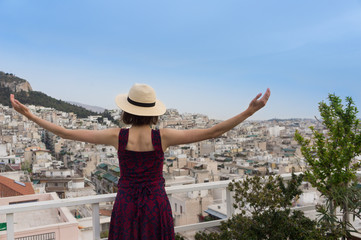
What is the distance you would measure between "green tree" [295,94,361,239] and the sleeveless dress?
3.82 feet

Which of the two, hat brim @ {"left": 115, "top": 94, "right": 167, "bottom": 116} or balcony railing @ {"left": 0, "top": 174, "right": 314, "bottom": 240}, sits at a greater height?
hat brim @ {"left": 115, "top": 94, "right": 167, "bottom": 116}

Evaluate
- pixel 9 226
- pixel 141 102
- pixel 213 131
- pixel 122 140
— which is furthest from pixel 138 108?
pixel 9 226

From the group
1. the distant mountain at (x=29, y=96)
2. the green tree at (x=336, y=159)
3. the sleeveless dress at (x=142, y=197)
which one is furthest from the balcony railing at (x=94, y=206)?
the distant mountain at (x=29, y=96)

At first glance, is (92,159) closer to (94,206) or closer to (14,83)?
(14,83)

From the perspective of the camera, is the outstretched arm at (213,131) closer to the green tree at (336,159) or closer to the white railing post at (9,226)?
the white railing post at (9,226)

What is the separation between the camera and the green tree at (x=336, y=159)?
205 centimetres

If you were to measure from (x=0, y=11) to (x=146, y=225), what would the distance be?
267ft

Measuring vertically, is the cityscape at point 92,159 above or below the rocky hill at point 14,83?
below

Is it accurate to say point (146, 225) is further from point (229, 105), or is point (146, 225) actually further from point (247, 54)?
point (247, 54)

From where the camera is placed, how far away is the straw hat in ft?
4.53

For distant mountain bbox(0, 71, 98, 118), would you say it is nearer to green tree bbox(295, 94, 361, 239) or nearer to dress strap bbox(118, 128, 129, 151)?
green tree bbox(295, 94, 361, 239)

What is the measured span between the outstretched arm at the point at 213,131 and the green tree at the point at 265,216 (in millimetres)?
765

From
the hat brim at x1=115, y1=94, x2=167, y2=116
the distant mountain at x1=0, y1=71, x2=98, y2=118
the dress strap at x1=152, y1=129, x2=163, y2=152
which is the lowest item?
the dress strap at x1=152, y1=129, x2=163, y2=152

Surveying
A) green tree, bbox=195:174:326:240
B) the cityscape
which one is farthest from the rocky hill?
green tree, bbox=195:174:326:240
